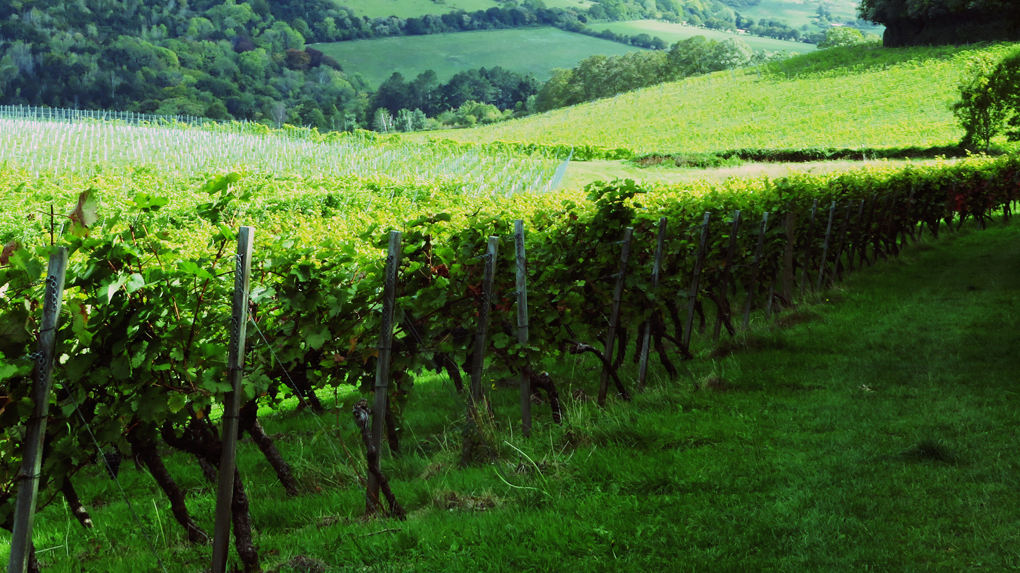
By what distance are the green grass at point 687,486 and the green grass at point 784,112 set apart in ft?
160

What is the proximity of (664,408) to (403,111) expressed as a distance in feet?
387

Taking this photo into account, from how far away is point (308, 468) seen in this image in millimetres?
6594

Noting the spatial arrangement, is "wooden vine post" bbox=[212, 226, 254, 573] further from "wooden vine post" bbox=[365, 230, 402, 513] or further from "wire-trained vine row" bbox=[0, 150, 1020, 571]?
"wooden vine post" bbox=[365, 230, 402, 513]

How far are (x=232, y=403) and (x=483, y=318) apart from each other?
2.66 meters

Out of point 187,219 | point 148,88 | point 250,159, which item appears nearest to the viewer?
point 187,219

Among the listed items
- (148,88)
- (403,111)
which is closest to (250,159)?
(403,111)

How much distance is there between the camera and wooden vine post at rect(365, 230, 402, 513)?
5.14 metres

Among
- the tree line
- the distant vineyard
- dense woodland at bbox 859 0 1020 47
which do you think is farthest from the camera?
the tree line

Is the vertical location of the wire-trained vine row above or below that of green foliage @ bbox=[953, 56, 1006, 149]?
below

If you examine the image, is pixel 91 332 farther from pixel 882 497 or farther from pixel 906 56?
pixel 906 56

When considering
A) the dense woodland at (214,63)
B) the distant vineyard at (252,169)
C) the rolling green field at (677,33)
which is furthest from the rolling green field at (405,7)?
the distant vineyard at (252,169)

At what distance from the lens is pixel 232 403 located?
399 cm

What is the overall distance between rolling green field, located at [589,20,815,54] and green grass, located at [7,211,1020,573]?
16226 centimetres

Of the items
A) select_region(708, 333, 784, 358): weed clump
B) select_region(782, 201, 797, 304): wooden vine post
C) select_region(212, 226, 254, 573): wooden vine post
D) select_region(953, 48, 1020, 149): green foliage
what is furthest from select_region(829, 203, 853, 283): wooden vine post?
select_region(953, 48, 1020, 149): green foliage
